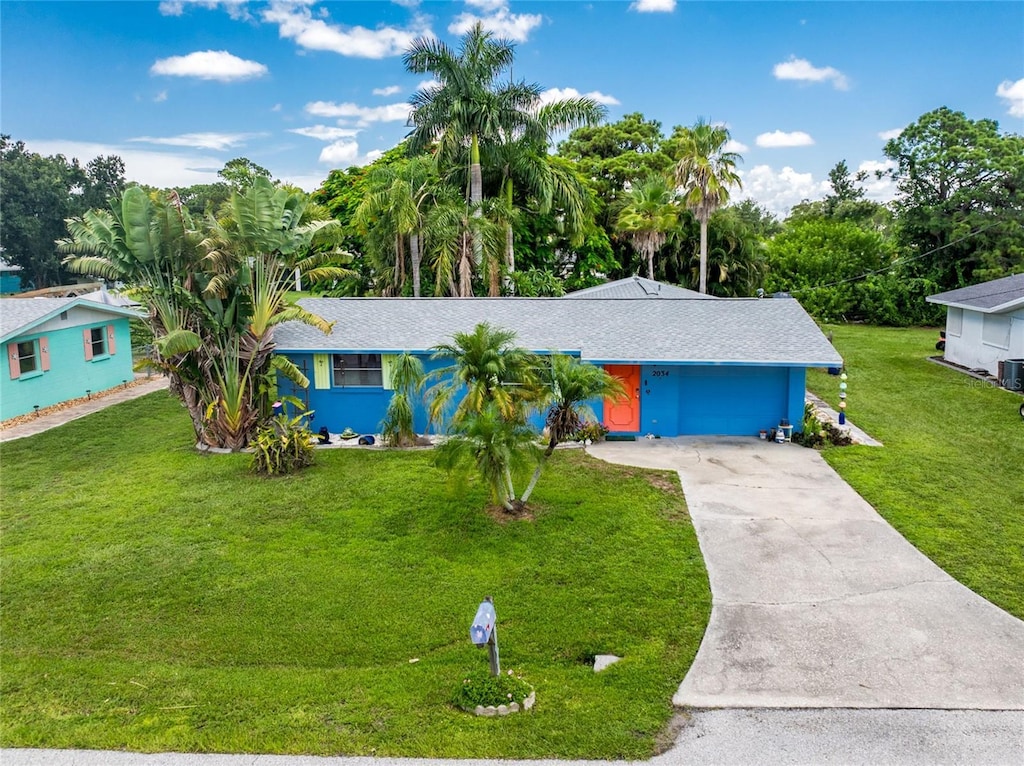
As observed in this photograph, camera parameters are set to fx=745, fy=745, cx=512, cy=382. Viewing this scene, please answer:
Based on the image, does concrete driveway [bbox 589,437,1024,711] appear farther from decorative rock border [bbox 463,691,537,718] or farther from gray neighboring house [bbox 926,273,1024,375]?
gray neighboring house [bbox 926,273,1024,375]

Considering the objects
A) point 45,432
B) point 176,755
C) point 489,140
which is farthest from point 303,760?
point 489,140

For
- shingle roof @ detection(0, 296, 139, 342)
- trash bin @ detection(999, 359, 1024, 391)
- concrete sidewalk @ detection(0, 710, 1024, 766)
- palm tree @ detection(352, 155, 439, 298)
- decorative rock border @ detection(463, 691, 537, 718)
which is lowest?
concrete sidewalk @ detection(0, 710, 1024, 766)

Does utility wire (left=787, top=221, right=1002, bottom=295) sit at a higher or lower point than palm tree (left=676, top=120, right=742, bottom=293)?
lower

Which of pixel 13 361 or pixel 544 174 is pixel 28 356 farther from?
pixel 544 174

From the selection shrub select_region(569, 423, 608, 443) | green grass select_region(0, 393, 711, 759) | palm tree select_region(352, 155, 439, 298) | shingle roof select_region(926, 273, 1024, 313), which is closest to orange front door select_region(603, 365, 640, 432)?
shrub select_region(569, 423, 608, 443)

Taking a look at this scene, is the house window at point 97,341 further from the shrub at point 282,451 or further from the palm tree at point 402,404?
the palm tree at point 402,404

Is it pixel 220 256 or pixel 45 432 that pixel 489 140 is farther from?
pixel 45 432

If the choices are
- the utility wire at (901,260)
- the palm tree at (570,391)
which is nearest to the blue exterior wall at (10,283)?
the utility wire at (901,260)

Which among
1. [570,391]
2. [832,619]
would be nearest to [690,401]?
[570,391]
